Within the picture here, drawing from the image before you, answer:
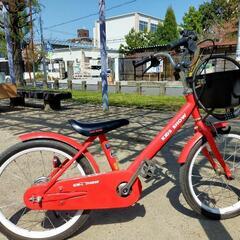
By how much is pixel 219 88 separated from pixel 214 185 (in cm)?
132

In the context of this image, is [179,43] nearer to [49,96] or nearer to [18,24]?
[49,96]

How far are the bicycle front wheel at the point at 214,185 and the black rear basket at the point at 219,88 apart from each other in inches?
14.5

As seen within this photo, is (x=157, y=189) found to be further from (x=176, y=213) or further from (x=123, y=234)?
(x=123, y=234)

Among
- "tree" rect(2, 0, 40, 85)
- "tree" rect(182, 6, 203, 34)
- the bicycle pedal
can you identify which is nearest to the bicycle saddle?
the bicycle pedal

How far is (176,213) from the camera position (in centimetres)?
319

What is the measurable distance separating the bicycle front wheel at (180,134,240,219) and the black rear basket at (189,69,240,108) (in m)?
0.37

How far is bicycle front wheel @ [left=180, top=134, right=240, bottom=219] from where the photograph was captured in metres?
2.91

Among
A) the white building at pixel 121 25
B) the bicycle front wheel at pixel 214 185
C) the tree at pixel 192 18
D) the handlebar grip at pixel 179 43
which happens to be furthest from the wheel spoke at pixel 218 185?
the white building at pixel 121 25

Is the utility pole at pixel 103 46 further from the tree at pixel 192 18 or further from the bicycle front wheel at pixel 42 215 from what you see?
the tree at pixel 192 18

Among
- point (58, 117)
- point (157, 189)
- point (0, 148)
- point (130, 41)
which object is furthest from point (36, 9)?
point (130, 41)

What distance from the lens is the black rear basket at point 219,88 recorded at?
271 centimetres

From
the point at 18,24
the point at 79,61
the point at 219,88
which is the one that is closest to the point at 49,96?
the point at 219,88

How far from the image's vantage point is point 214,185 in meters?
3.62

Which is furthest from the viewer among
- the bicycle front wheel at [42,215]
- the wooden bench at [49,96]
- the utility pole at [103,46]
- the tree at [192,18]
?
the tree at [192,18]
